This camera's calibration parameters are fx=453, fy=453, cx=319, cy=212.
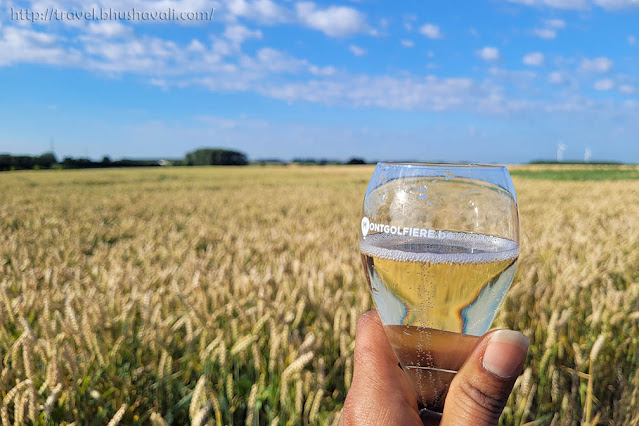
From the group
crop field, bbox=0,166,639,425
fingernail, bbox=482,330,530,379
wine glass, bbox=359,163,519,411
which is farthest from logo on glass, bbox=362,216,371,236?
crop field, bbox=0,166,639,425

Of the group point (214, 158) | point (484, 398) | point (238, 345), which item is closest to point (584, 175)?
point (238, 345)

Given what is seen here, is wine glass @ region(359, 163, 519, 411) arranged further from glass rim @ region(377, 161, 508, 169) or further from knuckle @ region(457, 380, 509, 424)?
knuckle @ region(457, 380, 509, 424)

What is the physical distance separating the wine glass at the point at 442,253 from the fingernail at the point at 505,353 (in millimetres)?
114

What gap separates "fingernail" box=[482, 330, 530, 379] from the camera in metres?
0.91

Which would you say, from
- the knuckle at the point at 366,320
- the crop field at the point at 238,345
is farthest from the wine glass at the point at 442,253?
the crop field at the point at 238,345

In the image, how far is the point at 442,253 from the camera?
3.26ft

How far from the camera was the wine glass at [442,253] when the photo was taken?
100 cm

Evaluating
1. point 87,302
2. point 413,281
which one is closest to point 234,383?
point 87,302

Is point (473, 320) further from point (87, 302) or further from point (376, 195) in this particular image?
point (87, 302)

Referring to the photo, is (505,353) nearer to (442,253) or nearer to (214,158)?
(442,253)

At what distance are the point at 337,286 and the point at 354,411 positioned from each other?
81.6 inches

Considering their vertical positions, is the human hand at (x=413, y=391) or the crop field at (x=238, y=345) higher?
the human hand at (x=413, y=391)

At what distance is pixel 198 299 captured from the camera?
8.30 feet

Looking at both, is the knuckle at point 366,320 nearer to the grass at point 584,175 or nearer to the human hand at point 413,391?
the human hand at point 413,391
